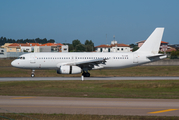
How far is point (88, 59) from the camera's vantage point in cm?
3697

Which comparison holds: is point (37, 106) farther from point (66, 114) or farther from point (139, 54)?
point (139, 54)

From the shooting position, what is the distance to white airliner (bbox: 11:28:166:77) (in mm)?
36031

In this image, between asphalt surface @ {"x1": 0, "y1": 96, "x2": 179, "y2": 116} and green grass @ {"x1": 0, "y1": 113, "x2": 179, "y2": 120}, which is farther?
asphalt surface @ {"x1": 0, "y1": 96, "x2": 179, "y2": 116}

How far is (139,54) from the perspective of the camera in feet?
124

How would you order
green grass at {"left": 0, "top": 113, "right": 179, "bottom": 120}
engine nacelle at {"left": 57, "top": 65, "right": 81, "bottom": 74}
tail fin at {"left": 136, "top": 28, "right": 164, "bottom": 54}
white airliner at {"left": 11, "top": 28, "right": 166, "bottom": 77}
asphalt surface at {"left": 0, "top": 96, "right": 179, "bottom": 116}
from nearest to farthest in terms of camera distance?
green grass at {"left": 0, "top": 113, "right": 179, "bottom": 120} → asphalt surface at {"left": 0, "top": 96, "right": 179, "bottom": 116} → engine nacelle at {"left": 57, "top": 65, "right": 81, "bottom": 74} → white airliner at {"left": 11, "top": 28, "right": 166, "bottom": 77} → tail fin at {"left": 136, "top": 28, "right": 164, "bottom": 54}

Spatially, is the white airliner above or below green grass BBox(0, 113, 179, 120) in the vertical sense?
above

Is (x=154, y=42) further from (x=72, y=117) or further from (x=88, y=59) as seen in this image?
(x=72, y=117)

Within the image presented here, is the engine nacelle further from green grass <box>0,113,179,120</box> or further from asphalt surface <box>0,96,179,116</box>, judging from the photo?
green grass <box>0,113,179,120</box>

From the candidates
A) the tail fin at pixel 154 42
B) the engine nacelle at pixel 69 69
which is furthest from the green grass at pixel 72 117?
the tail fin at pixel 154 42

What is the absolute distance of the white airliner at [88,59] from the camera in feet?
118

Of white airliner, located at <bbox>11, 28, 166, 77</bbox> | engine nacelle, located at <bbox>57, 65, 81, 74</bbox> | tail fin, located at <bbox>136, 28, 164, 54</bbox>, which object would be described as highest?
tail fin, located at <bbox>136, 28, 164, 54</bbox>

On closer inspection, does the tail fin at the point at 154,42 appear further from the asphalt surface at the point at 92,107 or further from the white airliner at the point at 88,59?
the asphalt surface at the point at 92,107

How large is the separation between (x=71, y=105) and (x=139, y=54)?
24.7 meters

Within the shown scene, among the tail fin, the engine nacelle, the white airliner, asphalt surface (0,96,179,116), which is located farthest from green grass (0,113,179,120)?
the tail fin
